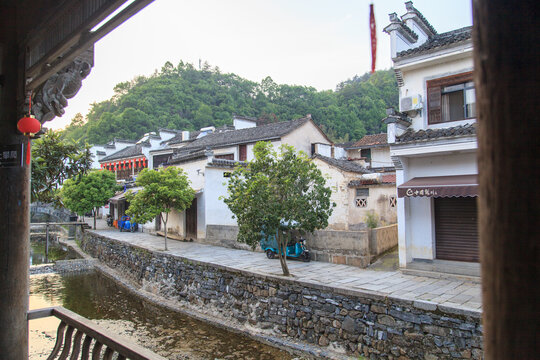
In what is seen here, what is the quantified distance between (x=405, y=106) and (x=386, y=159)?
14802mm

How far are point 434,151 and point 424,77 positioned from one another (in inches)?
98.9

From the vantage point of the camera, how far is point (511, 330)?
90cm

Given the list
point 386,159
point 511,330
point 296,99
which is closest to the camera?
point 511,330

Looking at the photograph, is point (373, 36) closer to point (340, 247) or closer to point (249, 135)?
point (340, 247)

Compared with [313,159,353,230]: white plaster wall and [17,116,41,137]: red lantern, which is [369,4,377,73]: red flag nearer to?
[17,116,41,137]: red lantern

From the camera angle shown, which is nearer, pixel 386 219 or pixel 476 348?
pixel 476 348

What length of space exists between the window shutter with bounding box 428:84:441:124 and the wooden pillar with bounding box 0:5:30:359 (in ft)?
33.0

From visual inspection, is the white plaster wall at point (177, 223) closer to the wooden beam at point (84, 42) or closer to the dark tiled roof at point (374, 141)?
the dark tiled roof at point (374, 141)

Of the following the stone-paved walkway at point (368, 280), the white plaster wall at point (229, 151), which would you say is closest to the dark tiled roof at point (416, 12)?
the stone-paved walkway at point (368, 280)

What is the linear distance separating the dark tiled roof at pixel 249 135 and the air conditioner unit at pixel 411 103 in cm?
1178

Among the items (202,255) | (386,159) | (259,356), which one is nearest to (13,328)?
(259,356)

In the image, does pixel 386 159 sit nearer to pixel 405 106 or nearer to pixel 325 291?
pixel 405 106

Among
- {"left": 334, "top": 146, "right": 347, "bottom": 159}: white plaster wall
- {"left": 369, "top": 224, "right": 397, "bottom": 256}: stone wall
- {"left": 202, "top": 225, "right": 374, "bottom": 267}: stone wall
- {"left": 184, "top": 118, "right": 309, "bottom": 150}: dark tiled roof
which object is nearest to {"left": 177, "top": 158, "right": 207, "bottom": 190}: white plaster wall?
{"left": 184, "top": 118, "right": 309, "bottom": 150}: dark tiled roof

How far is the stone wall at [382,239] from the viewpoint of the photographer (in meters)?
11.5
